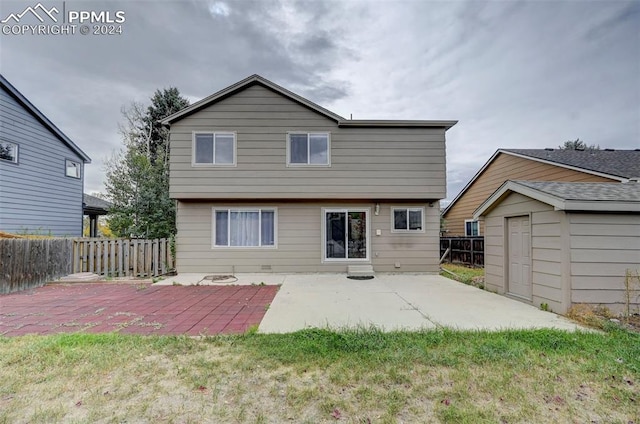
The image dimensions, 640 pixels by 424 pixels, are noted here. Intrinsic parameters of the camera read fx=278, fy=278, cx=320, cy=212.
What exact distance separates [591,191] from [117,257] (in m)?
12.6

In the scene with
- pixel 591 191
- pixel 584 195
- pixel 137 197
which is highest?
pixel 137 197

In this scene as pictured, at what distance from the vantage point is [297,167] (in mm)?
Answer: 9383

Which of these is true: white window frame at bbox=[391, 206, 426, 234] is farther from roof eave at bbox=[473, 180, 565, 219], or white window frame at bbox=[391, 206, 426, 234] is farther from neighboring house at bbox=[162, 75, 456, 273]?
roof eave at bbox=[473, 180, 565, 219]

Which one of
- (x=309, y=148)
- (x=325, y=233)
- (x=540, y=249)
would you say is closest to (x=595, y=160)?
(x=540, y=249)

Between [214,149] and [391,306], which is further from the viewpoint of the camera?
[214,149]

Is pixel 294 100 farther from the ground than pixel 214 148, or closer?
farther from the ground

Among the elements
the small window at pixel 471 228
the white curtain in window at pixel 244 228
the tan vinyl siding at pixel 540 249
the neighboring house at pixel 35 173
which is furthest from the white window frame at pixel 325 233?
the neighboring house at pixel 35 173

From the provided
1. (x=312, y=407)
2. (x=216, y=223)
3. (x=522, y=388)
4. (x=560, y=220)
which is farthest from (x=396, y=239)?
(x=312, y=407)

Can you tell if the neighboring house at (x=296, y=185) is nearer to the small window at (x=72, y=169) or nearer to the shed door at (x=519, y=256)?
the shed door at (x=519, y=256)

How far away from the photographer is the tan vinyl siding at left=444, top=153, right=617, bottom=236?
11492mm

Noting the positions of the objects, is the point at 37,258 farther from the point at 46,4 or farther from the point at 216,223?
the point at 46,4

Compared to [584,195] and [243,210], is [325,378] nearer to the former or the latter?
[584,195]

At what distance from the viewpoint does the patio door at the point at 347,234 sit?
32.0ft

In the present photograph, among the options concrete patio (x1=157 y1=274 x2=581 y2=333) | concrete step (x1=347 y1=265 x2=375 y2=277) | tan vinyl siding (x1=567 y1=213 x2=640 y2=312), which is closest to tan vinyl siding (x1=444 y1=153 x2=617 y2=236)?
concrete step (x1=347 y1=265 x2=375 y2=277)
